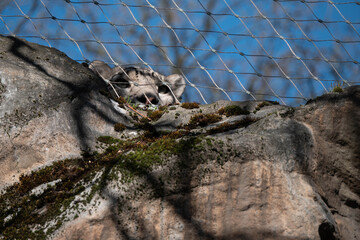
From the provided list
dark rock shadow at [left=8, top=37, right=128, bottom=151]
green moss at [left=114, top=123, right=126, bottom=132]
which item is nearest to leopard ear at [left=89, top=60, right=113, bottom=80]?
dark rock shadow at [left=8, top=37, right=128, bottom=151]

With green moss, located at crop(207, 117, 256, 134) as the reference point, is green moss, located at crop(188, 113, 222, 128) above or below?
above

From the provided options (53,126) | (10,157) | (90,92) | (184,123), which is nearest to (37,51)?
(90,92)

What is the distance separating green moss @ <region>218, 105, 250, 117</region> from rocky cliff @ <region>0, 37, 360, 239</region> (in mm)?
235

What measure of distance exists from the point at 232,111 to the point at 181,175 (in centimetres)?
114

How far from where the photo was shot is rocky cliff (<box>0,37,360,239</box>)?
6.90 ft

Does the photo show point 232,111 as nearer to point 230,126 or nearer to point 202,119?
point 202,119

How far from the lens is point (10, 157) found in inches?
102

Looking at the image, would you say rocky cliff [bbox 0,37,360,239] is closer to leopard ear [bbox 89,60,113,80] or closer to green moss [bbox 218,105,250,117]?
green moss [bbox 218,105,250,117]

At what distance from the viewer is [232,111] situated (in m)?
3.19

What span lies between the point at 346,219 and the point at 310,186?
0.37m

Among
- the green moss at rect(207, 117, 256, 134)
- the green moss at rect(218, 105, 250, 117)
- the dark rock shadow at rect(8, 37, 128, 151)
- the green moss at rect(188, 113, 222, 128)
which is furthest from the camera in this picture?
the green moss at rect(218, 105, 250, 117)

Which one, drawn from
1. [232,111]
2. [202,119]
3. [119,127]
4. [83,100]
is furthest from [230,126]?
[83,100]

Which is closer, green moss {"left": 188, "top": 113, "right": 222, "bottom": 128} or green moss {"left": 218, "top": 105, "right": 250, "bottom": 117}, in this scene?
green moss {"left": 188, "top": 113, "right": 222, "bottom": 128}

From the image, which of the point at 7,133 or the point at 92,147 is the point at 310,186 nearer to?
the point at 92,147
